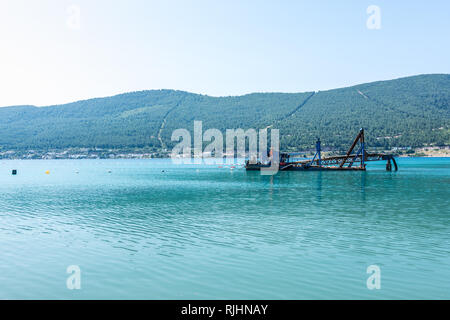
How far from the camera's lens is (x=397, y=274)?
1880 cm

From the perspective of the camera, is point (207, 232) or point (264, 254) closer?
point (264, 254)

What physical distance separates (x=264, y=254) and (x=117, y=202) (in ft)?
93.4

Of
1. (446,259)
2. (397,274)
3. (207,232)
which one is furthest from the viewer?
(207,232)

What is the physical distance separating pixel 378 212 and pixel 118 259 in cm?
2423

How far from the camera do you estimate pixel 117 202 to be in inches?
1863

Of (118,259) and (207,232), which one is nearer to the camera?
(118,259)

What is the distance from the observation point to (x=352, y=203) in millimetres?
44219

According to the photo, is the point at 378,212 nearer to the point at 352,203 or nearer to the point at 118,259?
the point at 352,203
